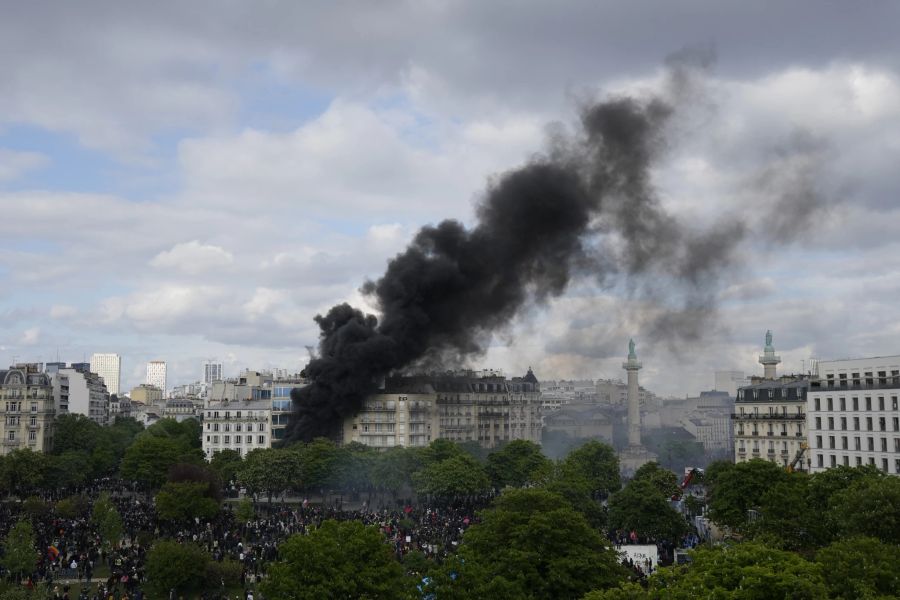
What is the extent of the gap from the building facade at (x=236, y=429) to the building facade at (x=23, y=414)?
22481 mm

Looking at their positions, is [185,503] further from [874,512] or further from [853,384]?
[853,384]

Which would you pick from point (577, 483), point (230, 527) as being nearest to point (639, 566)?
point (577, 483)

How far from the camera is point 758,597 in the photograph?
25.8 meters

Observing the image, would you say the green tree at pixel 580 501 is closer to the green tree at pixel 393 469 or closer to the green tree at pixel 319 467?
the green tree at pixel 393 469

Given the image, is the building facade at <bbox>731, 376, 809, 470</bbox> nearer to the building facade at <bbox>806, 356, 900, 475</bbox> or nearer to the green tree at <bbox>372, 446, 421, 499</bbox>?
the building facade at <bbox>806, 356, 900, 475</bbox>

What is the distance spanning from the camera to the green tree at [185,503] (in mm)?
67938

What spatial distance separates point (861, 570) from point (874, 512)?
1180cm

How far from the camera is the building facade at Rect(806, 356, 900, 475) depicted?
6981cm

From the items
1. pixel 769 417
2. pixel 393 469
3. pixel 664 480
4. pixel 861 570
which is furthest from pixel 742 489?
pixel 393 469

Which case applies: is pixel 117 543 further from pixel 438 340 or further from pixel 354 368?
pixel 438 340

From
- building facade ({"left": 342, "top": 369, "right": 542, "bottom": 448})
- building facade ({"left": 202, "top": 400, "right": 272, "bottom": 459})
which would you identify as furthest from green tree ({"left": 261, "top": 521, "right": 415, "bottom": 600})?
building facade ({"left": 202, "top": 400, "right": 272, "bottom": 459})

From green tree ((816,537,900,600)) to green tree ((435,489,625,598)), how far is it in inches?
403

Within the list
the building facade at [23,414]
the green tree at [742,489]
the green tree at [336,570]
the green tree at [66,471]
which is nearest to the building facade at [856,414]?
the green tree at [742,489]

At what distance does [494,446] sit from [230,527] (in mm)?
92406
